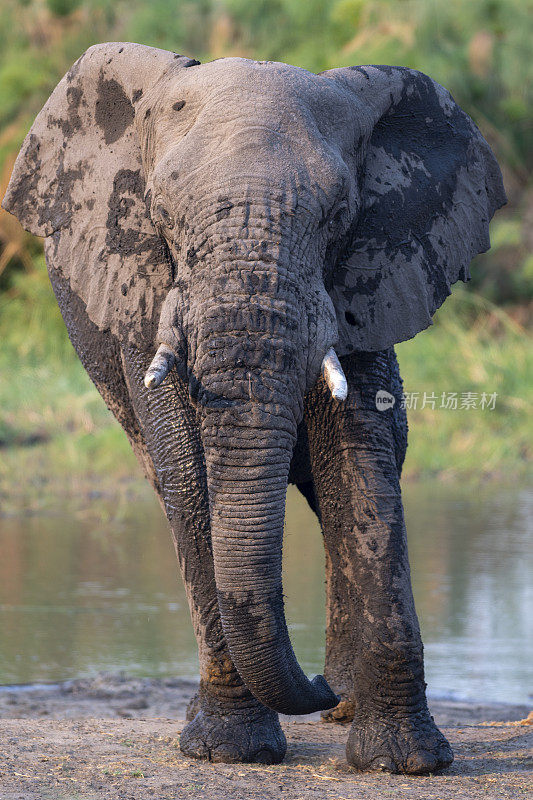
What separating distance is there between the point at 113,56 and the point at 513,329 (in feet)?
34.5

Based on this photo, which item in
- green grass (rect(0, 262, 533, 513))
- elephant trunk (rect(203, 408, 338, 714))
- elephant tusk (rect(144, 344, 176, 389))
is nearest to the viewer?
elephant tusk (rect(144, 344, 176, 389))

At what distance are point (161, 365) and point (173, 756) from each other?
143 centimetres

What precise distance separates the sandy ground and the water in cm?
39

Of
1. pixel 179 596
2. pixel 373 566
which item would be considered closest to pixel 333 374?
pixel 373 566

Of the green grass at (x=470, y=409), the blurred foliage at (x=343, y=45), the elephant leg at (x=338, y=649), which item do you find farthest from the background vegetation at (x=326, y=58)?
the elephant leg at (x=338, y=649)

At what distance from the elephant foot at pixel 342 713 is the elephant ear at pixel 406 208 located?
155cm

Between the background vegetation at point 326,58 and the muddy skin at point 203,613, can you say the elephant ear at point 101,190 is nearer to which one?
the muddy skin at point 203,613

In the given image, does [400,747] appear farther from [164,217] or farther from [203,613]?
[164,217]

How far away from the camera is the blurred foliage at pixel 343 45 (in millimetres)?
17656

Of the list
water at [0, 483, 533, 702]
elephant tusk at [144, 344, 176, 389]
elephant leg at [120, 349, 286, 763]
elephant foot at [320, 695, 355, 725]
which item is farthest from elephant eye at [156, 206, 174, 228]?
water at [0, 483, 533, 702]

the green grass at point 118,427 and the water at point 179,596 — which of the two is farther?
the green grass at point 118,427

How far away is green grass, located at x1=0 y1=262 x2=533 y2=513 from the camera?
10.0 metres

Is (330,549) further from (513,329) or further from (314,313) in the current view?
(513,329)

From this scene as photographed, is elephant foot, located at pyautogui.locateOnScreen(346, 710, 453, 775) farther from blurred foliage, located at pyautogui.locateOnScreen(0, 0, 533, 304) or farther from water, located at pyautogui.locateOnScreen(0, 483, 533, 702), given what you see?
blurred foliage, located at pyautogui.locateOnScreen(0, 0, 533, 304)
